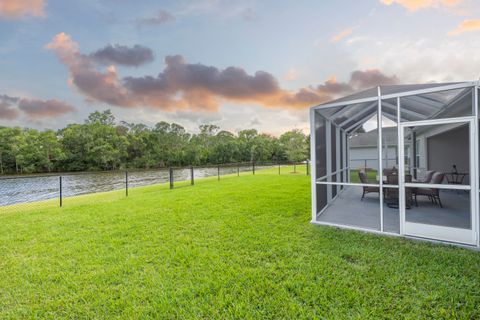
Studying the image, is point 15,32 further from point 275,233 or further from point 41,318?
point 275,233

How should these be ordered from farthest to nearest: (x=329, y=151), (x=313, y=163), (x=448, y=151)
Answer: (x=448, y=151)
(x=329, y=151)
(x=313, y=163)

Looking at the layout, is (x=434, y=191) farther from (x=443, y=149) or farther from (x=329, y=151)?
Answer: (x=443, y=149)

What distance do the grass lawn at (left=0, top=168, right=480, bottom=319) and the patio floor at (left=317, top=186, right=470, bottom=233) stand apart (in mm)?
728

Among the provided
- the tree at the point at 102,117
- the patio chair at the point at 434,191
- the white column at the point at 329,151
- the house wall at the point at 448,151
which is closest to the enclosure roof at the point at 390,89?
the white column at the point at 329,151

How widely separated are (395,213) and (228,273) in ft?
15.0

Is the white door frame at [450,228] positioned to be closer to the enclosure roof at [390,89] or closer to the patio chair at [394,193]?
the enclosure roof at [390,89]

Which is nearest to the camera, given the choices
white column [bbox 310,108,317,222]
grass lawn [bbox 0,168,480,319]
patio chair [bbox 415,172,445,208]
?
grass lawn [bbox 0,168,480,319]

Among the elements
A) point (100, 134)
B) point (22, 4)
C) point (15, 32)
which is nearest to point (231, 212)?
point (22, 4)

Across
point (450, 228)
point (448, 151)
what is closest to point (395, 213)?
point (450, 228)

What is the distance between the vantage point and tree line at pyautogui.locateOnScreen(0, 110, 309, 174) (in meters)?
29.0

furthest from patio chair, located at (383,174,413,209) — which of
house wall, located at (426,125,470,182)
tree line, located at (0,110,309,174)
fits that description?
tree line, located at (0,110,309,174)

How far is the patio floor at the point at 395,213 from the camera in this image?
4.09 m

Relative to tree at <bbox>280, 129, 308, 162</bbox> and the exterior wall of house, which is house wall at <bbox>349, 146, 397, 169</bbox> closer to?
tree at <bbox>280, 129, 308, 162</bbox>

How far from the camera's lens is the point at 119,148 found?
39.8 metres
